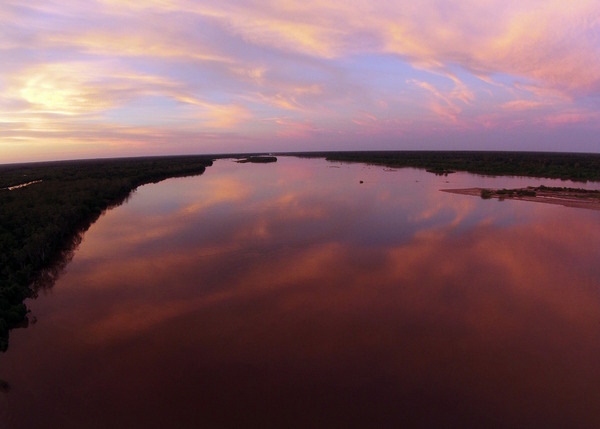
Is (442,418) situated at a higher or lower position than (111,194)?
lower

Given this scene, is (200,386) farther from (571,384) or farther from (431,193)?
(431,193)

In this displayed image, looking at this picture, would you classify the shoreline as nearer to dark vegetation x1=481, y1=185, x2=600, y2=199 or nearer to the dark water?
dark vegetation x1=481, y1=185, x2=600, y2=199

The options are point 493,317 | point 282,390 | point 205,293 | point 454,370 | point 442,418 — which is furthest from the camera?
point 205,293

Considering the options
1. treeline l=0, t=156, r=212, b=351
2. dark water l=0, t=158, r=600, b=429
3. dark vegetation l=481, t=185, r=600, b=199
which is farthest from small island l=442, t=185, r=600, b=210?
treeline l=0, t=156, r=212, b=351

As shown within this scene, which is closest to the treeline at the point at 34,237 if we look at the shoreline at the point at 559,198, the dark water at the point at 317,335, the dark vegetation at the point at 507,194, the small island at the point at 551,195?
the dark water at the point at 317,335

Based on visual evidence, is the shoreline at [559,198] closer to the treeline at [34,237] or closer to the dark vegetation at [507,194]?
the dark vegetation at [507,194]

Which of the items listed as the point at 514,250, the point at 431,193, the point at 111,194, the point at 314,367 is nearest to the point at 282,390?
the point at 314,367

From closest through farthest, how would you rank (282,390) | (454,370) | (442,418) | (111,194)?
(442,418), (282,390), (454,370), (111,194)
